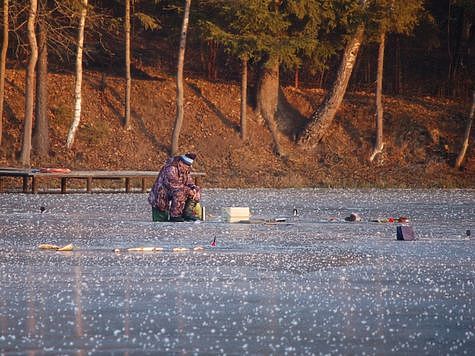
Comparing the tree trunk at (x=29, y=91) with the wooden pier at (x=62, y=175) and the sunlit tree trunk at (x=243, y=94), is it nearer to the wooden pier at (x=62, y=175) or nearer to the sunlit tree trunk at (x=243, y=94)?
the wooden pier at (x=62, y=175)

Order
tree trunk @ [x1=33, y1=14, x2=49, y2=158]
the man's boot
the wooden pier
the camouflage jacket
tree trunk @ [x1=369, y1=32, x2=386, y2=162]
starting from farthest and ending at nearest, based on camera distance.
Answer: tree trunk @ [x1=369, y1=32, x2=386, y2=162]
tree trunk @ [x1=33, y1=14, x2=49, y2=158]
the wooden pier
the man's boot
the camouflage jacket

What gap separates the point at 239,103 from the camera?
194 feet

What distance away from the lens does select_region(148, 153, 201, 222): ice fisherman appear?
84.8ft

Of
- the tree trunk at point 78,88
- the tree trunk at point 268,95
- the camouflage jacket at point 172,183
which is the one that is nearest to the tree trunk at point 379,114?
the tree trunk at point 268,95

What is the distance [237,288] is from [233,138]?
41.2m

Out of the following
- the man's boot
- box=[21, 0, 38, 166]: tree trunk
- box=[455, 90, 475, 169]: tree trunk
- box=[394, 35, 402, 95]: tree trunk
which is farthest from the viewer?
box=[394, 35, 402, 95]: tree trunk

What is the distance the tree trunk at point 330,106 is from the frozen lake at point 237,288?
29538mm

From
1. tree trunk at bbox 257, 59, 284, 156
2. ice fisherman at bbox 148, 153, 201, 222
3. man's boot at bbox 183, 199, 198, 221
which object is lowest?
man's boot at bbox 183, 199, 198, 221

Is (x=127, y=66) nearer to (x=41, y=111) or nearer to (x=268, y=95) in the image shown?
(x=41, y=111)

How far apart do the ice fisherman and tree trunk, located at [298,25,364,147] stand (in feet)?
101

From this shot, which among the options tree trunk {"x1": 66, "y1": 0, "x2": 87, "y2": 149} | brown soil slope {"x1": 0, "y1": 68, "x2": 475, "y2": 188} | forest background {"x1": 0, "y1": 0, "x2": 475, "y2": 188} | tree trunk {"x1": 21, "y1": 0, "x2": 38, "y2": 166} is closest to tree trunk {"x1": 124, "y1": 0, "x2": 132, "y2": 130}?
forest background {"x1": 0, "y1": 0, "x2": 475, "y2": 188}

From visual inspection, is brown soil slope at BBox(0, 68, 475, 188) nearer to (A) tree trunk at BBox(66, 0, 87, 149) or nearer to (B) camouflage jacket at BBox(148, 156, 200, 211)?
(A) tree trunk at BBox(66, 0, 87, 149)

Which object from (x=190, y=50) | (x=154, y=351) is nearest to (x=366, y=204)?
(x=154, y=351)

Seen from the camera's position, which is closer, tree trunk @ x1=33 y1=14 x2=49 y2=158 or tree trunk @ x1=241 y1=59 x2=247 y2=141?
tree trunk @ x1=33 y1=14 x2=49 y2=158
